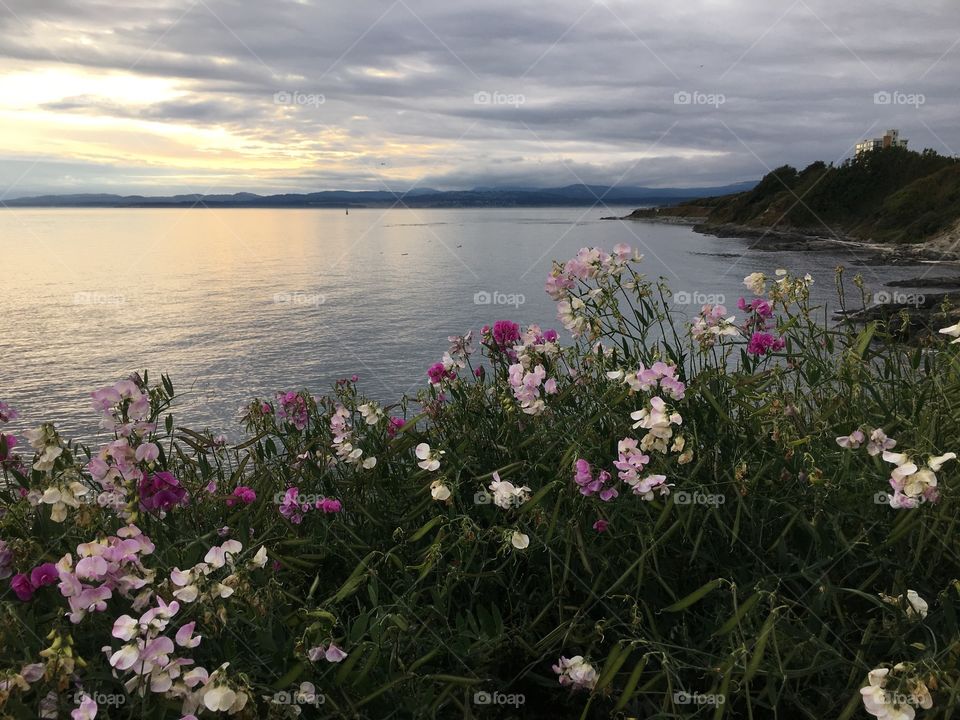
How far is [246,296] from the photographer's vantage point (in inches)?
1158

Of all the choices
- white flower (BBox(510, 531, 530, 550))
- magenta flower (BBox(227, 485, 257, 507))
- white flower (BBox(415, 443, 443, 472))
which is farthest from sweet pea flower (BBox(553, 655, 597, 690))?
magenta flower (BBox(227, 485, 257, 507))

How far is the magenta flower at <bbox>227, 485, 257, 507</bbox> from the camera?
3412 mm

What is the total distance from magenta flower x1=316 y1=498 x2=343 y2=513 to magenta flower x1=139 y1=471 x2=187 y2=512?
61 cm

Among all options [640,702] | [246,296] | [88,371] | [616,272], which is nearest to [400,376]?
[88,371]

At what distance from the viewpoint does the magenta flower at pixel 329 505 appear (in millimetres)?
3344

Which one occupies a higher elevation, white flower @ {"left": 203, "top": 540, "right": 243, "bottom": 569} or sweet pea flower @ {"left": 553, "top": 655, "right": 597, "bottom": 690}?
white flower @ {"left": 203, "top": 540, "right": 243, "bottom": 569}

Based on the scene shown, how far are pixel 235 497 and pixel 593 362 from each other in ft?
5.87

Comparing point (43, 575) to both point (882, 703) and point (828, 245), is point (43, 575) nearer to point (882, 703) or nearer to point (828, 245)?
point (882, 703)

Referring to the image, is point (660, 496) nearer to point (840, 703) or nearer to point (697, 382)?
point (697, 382)

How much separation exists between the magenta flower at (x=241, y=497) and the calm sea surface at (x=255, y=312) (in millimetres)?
6524

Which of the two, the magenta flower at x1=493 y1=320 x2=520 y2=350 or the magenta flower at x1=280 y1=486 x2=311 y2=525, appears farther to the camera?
the magenta flower at x1=493 y1=320 x2=520 y2=350

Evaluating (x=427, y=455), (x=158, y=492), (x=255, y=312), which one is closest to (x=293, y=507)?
(x=158, y=492)

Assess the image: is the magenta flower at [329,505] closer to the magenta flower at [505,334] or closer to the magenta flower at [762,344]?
the magenta flower at [505,334]

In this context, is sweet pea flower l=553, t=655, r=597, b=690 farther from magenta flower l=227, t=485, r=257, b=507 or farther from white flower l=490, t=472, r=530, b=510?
magenta flower l=227, t=485, r=257, b=507
